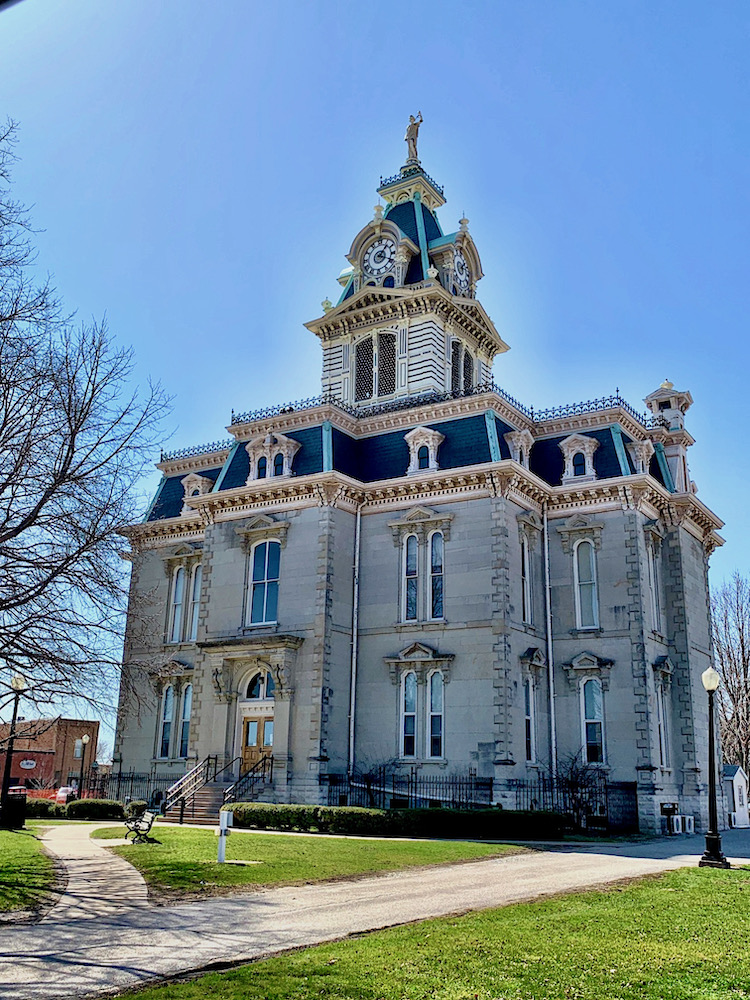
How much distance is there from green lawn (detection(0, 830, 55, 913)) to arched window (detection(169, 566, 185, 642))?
18909mm

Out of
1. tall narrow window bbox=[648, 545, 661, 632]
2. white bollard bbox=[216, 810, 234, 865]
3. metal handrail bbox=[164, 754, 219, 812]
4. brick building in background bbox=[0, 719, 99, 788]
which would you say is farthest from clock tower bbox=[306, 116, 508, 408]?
brick building in background bbox=[0, 719, 99, 788]

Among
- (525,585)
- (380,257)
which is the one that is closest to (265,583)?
(525,585)

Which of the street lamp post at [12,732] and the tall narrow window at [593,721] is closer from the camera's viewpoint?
the street lamp post at [12,732]

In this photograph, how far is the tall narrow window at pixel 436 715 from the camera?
110ft

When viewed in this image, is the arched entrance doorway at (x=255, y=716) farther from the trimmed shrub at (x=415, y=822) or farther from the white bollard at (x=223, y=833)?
the white bollard at (x=223, y=833)

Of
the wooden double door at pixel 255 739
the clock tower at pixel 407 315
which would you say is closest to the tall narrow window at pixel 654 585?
the clock tower at pixel 407 315

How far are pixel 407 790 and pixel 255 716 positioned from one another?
6.41 meters

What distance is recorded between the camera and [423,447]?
37.0 meters

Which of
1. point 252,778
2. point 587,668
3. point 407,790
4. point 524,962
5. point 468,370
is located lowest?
point 524,962

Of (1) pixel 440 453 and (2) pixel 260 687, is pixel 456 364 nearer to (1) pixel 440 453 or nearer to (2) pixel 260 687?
(1) pixel 440 453

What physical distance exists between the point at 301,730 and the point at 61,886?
18.2 metres

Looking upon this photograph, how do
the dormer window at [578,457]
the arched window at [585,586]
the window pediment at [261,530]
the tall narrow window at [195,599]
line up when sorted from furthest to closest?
the tall narrow window at [195,599], the dormer window at [578,457], the window pediment at [261,530], the arched window at [585,586]

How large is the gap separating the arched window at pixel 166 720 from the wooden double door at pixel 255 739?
640 centimetres

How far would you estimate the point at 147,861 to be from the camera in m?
18.7
